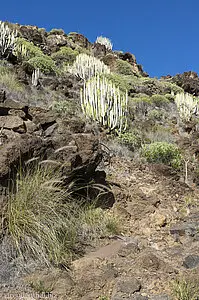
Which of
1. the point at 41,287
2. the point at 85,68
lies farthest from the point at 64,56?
the point at 41,287

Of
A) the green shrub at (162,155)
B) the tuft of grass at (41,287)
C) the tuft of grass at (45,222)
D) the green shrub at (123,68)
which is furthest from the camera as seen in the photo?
the green shrub at (123,68)

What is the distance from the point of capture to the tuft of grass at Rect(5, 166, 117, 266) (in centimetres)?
370

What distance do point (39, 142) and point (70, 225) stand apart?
1167mm

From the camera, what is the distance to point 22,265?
3.54 m

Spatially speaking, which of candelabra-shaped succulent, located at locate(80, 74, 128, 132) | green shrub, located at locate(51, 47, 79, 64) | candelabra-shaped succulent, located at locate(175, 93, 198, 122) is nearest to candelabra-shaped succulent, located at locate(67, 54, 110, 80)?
green shrub, located at locate(51, 47, 79, 64)

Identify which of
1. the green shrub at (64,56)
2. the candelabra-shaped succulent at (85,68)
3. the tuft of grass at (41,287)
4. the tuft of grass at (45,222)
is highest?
the green shrub at (64,56)

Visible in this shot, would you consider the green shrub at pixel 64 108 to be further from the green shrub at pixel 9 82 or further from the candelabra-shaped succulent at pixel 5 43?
the candelabra-shaped succulent at pixel 5 43

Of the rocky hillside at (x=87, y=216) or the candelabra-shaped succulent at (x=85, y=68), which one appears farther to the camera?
the candelabra-shaped succulent at (x=85, y=68)

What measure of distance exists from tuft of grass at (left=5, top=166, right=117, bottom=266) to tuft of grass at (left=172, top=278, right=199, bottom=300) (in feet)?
3.95

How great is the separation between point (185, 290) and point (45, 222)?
162 cm

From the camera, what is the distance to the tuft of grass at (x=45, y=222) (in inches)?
146

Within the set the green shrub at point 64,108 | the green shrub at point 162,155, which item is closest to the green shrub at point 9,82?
the green shrub at point 64,108

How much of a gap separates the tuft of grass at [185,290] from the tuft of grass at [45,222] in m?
1.20

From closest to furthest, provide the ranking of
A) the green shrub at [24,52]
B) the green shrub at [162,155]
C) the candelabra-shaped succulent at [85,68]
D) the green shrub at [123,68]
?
the green shrub at [162,155] < the green shrub at [24,52] < the candelabra-shaped succulent at [85,68] < the green shrub at [123,68]
